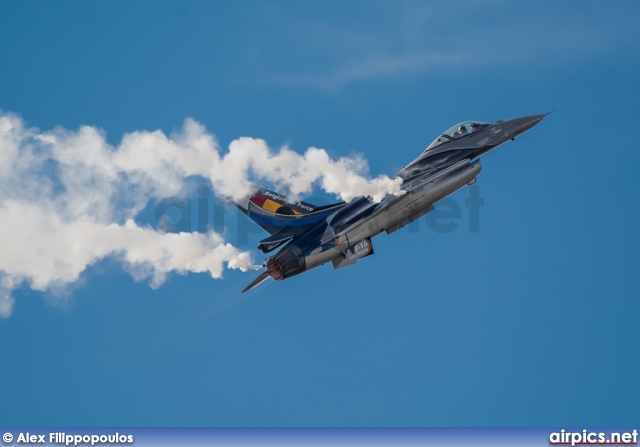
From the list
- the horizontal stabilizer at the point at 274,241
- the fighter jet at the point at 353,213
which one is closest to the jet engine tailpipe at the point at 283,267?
the fighter jet at the point at 353,213

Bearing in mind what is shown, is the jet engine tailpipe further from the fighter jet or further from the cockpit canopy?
the cockpit canopy

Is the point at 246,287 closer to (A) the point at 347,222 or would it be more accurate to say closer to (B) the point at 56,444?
(A) the point at 347,222

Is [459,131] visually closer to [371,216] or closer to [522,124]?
[522,124]

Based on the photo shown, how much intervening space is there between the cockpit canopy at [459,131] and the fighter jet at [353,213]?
40mm

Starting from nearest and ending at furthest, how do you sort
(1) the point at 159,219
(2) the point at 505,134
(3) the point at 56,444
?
(3) the point at 56,444 → (1) the point at 159,219 → (2) the point at 505,134

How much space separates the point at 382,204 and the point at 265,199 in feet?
16.1

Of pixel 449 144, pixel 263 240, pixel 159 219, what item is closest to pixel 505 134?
pixel 449 144

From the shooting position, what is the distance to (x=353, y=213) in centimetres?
3188

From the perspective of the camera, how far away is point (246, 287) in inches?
1251

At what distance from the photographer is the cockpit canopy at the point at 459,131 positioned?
115ft

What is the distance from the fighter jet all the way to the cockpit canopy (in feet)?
0.13

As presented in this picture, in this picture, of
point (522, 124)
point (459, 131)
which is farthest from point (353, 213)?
point (522, 124)

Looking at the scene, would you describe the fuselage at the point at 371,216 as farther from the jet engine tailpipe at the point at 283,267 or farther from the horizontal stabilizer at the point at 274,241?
the horizontal stabilizer at the point at 274,241

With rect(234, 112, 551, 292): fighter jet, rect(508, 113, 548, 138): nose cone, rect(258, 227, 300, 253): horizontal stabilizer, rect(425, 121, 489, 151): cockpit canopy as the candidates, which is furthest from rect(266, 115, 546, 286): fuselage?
rect(508, 113, 548, 138): nose cone
